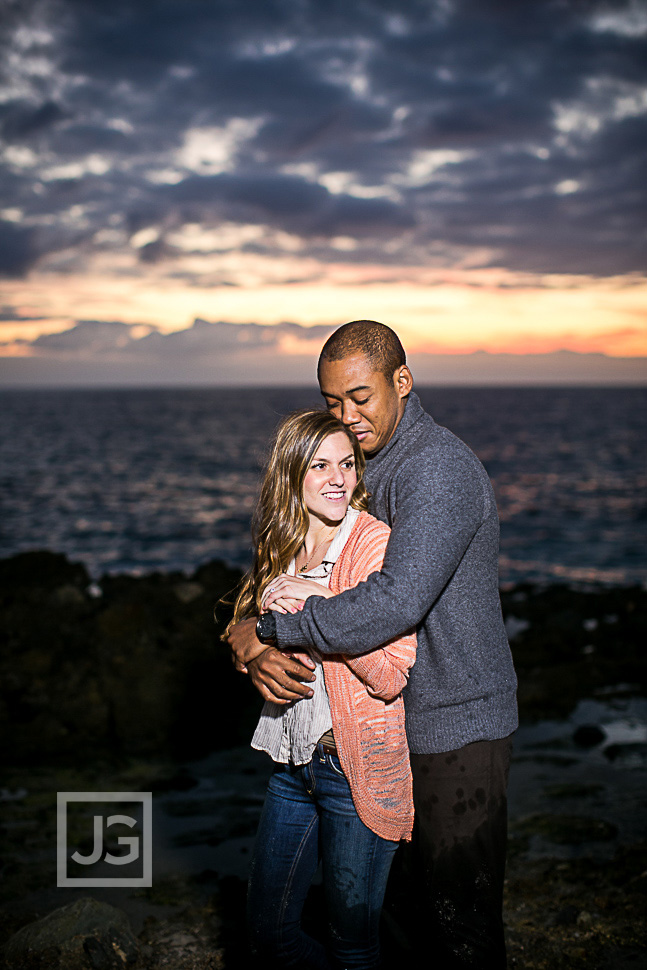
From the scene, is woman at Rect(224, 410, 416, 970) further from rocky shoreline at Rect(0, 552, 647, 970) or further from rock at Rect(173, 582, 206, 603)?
rock at Rect(173, 582, 206, 603)

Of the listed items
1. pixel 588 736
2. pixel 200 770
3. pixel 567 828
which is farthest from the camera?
pixel 588 736

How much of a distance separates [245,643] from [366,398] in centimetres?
128

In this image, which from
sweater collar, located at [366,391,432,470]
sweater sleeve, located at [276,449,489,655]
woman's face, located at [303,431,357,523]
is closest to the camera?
sweater sleeve, located at [276,449,489,655]

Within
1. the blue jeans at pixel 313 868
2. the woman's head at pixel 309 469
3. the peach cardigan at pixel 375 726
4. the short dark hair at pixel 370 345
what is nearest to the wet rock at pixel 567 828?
the blue jeans at pixel 313 868

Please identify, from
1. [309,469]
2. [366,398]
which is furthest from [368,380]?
[309,469]

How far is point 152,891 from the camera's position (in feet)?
17.4

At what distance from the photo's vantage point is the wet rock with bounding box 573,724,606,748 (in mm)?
8086

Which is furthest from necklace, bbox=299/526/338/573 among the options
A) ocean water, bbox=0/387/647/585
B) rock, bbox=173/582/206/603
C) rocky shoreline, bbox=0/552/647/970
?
rock, bbox=173/582/206/603

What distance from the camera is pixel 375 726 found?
3084 millimetres

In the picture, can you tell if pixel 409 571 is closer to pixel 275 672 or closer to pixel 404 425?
pixel 275 672

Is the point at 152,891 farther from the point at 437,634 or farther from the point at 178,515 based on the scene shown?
the point at 178,515

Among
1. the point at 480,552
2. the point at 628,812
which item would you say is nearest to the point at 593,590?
the point at 628,812

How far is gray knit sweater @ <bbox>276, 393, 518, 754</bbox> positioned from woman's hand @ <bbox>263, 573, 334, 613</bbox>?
0.09 meters

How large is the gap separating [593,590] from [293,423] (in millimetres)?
15982
